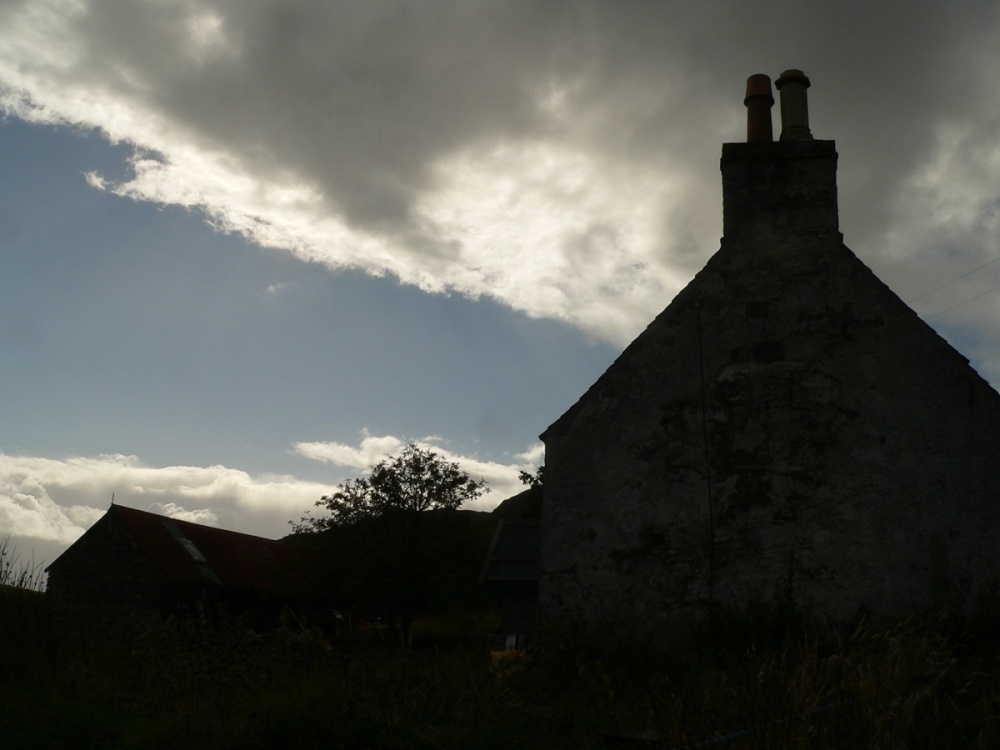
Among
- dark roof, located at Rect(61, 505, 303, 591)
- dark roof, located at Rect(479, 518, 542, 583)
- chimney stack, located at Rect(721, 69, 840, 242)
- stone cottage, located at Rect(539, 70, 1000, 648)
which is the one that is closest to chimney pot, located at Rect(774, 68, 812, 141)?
chimney stack, located at Rect(721, 69, 840, 242)

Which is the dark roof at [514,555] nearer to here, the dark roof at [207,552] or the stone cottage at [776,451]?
the stone cottage at [776,451]

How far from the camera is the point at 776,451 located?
29.8 ft

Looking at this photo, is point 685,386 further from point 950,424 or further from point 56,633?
point 56,633

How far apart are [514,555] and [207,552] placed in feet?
69.1

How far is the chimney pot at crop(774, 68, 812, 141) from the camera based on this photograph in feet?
33.0

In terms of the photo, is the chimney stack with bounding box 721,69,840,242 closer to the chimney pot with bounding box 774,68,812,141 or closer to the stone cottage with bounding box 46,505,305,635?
the chimney pot with bounding box 774,68,812,141

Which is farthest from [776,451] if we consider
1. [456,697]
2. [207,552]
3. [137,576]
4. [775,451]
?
[207,552]

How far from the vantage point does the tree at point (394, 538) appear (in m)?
34.3

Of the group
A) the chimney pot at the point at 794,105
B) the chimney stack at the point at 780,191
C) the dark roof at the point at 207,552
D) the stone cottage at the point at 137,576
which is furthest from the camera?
the dark roof at the point at 207,552

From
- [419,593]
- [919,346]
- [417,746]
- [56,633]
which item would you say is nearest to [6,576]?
[56,633]

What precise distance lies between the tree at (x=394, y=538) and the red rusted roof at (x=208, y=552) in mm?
2274

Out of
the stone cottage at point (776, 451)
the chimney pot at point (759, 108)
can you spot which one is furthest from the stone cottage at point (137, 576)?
the chimney pot at point (759, 108)

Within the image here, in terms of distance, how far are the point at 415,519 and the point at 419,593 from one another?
346cm

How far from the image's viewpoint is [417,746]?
5.22 m
